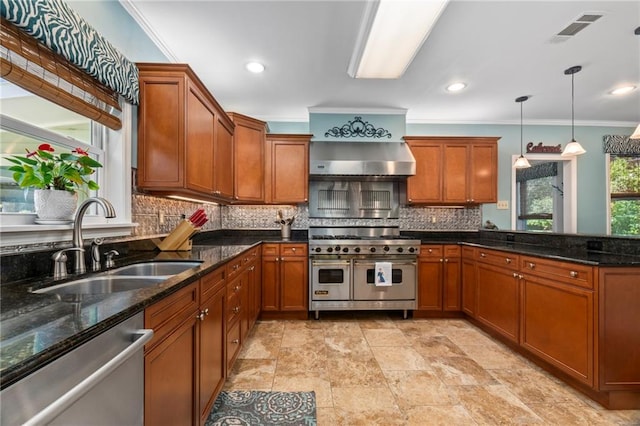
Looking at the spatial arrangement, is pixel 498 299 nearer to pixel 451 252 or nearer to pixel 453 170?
pixel 451 252

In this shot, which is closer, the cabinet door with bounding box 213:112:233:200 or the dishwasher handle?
the dishwasher handle

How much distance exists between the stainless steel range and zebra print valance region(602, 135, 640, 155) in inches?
143

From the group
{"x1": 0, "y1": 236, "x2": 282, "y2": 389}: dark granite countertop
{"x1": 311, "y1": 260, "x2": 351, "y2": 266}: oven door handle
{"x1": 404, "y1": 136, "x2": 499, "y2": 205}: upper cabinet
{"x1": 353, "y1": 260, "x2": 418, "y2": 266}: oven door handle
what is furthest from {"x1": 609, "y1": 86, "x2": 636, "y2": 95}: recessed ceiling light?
{"x1": 0, "y1": 236, "x2": 282, "y2": 389}: dark granite countertop

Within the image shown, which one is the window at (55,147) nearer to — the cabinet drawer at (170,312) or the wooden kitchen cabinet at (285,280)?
the cabinet drawer at (170,312)

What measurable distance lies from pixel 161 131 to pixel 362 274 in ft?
8.09

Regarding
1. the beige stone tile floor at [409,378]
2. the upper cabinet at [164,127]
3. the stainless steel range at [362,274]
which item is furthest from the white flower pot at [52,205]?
the stainless steel range at [362,274]

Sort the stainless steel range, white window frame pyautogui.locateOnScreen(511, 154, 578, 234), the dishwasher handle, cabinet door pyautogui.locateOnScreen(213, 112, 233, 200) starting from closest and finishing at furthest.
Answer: the dishwasher handle < cabinet door pyautogui.locateOnScreen(213, 112, 233, 200) < the stainless steel range < white window frame pyautogui.locateOnScreen(511, 154, 578, 234)

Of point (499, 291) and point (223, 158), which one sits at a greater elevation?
point (223, 158)

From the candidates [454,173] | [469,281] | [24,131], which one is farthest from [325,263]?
[24,131]

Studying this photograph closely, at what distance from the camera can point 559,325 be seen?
2.02 m

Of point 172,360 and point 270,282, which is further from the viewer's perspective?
point 270,282

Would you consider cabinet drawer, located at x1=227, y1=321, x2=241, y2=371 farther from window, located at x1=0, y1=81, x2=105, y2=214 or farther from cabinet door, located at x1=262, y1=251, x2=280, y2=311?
window, located at x1=0, y1=81, x2=105, y2=214

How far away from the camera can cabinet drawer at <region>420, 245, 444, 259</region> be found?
3355mm

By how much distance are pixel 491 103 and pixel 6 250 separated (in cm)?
453
